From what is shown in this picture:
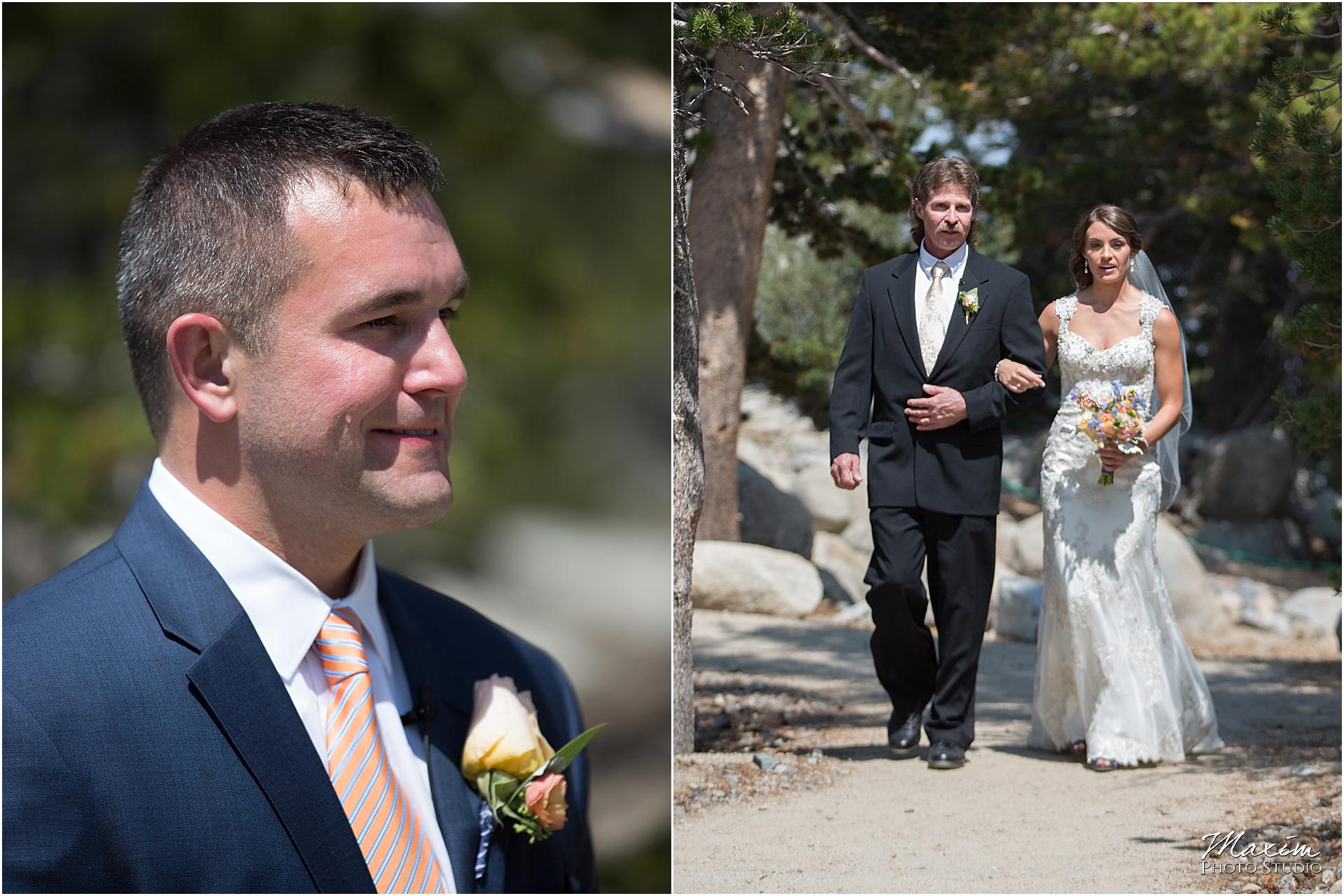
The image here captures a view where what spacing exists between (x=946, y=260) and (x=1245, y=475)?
1.52 metres

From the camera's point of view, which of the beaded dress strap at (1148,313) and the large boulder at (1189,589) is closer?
the beaded dress strap at (1148,313)

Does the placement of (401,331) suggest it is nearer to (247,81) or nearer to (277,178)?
(277,178)

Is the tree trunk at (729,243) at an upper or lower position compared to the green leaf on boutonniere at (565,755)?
upper

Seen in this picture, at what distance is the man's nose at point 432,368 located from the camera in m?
1.81

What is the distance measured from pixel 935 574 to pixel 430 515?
0.91 m

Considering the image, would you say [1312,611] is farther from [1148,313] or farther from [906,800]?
[906,800]

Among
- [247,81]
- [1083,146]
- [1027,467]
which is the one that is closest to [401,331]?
[1027,467]

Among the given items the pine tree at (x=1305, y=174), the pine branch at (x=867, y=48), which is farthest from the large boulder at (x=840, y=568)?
the pine tree at (x=1305, y=174)

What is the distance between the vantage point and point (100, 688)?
1.59 meters

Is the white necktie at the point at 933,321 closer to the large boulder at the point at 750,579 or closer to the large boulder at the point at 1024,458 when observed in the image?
the large boulder at the point at 1024,458

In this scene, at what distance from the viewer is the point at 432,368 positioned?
1.81m

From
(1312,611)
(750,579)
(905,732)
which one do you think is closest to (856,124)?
(750,579)

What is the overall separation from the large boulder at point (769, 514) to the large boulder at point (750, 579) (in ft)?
0.06

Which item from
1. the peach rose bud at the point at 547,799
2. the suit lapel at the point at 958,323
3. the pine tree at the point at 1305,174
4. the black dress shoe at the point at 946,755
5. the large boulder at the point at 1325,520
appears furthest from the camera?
the large boulder at the point at 1325,520
